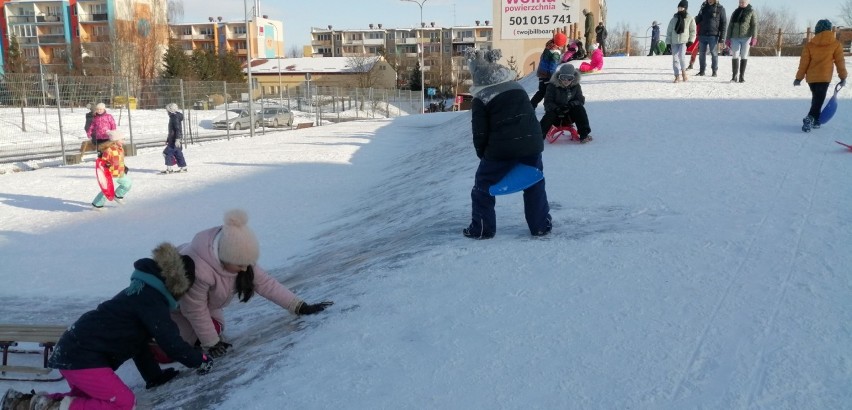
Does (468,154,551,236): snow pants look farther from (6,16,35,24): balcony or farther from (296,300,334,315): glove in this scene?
(6,16,35,24): balcony

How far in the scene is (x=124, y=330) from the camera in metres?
3.49

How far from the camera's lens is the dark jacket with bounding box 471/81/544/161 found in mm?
4930

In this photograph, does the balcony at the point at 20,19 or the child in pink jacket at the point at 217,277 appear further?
the balcony at the point at 20,19

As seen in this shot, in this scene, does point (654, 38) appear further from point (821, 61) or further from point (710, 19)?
point (821, 61)

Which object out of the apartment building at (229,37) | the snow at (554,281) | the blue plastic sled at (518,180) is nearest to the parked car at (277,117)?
the snow at (554,281)

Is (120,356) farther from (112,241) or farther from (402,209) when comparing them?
(112,241)

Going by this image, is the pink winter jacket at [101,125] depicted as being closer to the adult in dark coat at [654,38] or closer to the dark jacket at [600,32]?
the dark jacket at [600,32]

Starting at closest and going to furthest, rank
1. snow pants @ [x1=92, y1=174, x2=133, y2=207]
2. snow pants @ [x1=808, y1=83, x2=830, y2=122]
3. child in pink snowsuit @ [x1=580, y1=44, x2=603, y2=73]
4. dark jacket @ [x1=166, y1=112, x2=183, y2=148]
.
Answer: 1. snow pants @ [x1=808, y1=83, x2=830, y2=122]
2. snow pants @ [x1=92, y1=174, x2=133, y2=207]
3. dark jacket @ [x1=166, y1=112, x2=183, y2=148]
4. child in pink snowsuit @ [x1=580, y1=44, x2=603, y2=73]

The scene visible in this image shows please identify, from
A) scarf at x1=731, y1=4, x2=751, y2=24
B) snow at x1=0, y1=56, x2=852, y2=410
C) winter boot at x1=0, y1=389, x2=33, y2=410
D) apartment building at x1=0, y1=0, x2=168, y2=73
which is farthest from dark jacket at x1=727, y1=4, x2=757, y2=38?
apartment building at x1=0, y1=0, x2=168, y2=73

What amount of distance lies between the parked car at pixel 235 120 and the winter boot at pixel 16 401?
25080mm

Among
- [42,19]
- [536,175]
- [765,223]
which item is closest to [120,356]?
[536,175]

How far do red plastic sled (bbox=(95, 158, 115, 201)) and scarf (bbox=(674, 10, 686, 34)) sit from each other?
39.2ft

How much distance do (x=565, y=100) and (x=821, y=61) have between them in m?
3.63

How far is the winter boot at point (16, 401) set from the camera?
11.2ft
